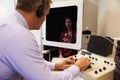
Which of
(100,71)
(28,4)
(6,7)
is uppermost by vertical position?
(6,7)

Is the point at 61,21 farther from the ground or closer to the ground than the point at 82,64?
farther from the ground

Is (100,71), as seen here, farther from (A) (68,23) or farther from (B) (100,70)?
(A) (68,23)

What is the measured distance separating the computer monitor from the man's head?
0.77 metres

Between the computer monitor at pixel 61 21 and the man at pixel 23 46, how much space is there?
767 mm

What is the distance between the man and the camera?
719 millimetres

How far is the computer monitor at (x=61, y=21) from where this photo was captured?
1608 mm

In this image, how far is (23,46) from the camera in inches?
28.2

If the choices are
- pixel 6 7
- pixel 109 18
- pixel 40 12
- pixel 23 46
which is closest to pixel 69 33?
pixel 109 18

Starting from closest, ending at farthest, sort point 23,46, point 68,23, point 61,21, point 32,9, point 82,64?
point 23,46 → point 32,9 → point 82,64 → point 68,23 → point 61,21

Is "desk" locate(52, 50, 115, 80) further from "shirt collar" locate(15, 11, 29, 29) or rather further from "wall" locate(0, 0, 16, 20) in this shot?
"wall" locate(0, 0, 16, 20)

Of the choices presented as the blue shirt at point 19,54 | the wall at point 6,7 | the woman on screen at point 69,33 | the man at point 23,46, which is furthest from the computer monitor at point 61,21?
the wall at point 6,7

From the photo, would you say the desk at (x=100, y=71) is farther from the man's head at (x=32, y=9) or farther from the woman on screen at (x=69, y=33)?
the man's head at (x=32, y=9)

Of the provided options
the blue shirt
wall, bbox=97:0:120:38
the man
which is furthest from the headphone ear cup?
wall, bbox=97:0:120:38

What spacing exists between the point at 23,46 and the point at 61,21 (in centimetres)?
114
